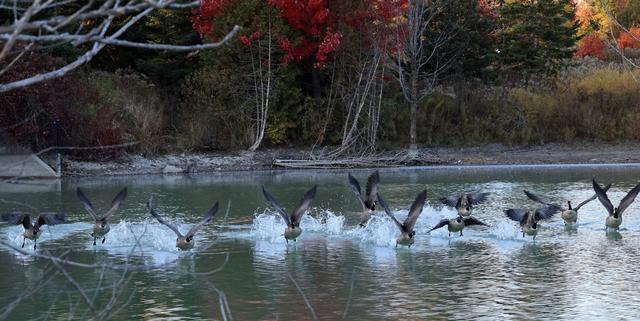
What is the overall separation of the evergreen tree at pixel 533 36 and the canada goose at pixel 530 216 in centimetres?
1844

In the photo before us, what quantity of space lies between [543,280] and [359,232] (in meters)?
4.60

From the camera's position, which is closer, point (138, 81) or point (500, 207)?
point (500, 207)

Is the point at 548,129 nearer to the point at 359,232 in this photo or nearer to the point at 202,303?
the point at 359,232

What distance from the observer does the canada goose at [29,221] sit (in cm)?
1451

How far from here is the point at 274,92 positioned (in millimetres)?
30250

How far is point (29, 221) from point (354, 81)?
1767 centimetres

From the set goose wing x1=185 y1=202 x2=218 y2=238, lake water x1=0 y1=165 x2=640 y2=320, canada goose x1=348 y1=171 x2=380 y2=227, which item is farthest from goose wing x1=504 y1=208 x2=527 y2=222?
goose wing x1=185 y1=202 x2=218 y2=238

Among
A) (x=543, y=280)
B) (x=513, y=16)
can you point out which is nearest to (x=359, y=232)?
(x=543, y=280)

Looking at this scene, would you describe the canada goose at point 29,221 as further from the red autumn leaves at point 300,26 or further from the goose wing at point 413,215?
the red autumn leaves at point 300,26

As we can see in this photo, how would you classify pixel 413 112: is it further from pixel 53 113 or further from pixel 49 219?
pixel 49 219

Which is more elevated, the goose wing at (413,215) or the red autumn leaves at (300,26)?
the red autumn leaves at (300,26)

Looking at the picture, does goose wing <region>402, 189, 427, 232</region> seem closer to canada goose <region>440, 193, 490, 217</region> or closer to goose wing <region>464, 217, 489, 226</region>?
goose wing <region>464, 217, 489, 226</region>

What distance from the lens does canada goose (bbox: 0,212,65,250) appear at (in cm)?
1451

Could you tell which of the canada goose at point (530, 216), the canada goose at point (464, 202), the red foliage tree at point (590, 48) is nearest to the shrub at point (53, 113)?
the canada goose at point (464, 202)
